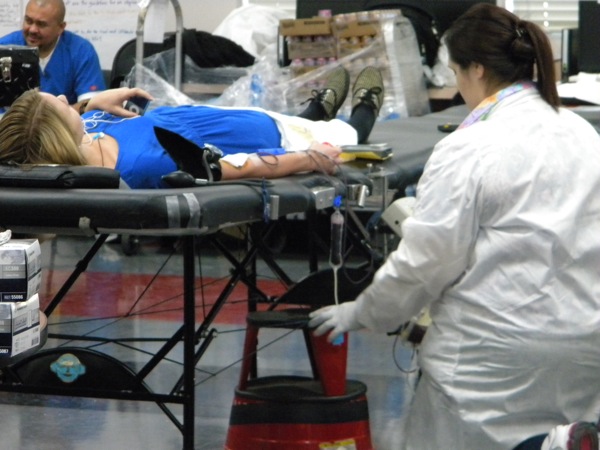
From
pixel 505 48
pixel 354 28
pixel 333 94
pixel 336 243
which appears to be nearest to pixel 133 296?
pixel 333 94

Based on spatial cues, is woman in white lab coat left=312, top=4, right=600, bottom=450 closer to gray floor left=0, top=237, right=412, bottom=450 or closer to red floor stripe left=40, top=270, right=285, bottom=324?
gray floor left=0, top=237, right=412, bottom=450

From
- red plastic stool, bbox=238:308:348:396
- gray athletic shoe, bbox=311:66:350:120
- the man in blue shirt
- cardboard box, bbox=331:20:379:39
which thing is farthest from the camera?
cardboard box, bbox=331:20:379:39

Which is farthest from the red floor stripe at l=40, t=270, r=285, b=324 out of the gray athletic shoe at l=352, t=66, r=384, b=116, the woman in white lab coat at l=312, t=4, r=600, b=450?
the woman in white lab coat at l=312, t=4, r=600, b=450

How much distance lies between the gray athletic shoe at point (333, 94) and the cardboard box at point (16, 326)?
2541 millimetres

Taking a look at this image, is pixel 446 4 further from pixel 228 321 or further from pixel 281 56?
pixel 228 321

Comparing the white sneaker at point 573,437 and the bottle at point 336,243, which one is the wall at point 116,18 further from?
the white sneaker at point 573,437

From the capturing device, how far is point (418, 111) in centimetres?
623

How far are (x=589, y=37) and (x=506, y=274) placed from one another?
178 inches

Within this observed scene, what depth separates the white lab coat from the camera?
6.52 feet

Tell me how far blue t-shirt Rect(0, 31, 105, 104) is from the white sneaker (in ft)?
13.6

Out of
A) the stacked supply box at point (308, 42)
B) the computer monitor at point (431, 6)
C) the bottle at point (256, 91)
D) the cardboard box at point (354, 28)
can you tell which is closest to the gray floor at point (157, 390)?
the bottle at point (256, 91)

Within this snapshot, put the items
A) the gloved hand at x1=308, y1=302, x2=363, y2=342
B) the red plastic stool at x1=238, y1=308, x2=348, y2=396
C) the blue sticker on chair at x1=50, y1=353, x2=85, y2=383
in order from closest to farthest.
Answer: the gloved hand at x1=308, y1=302, x2=363, y2=342
the red plastic stool at x1=238, y1=308, x2=348, y2=396
the blue sticker on chair at x1=50, y1=353, x2=85, y2=383

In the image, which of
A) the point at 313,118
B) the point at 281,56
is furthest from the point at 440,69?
the point at 313,118

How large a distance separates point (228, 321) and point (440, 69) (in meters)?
2.42
